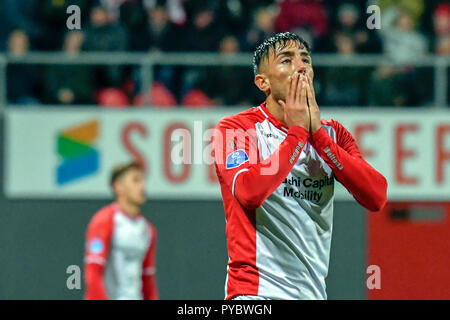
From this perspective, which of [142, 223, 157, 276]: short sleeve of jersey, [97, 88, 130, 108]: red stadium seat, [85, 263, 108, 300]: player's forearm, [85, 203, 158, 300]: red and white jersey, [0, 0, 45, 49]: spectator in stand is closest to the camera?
[85, 263, 108, 300]: player's forearm

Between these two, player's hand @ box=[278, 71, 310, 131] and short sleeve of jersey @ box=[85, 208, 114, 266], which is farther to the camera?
short sleeve of jersey @ box=[85, 208, 114, 266]

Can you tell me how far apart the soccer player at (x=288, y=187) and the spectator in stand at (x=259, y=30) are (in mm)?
5959

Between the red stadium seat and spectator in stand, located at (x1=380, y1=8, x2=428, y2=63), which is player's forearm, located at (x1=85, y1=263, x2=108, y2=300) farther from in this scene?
spectator in stand, located at (x1=380, y1=8, x2=428, y2=63)

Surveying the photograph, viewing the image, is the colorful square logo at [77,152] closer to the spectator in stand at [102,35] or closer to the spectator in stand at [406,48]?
the spectator in stand at [102,35]

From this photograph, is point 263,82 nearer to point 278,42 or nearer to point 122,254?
point 278,42

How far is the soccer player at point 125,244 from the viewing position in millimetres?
7082

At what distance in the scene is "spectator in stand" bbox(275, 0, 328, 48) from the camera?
1026cm

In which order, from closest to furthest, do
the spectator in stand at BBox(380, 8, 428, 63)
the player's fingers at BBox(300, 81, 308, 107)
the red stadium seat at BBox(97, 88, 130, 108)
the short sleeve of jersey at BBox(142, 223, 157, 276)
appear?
the player's fingers at BBox(300, 81, 308, 107) → the short sleeve of jersey at BBox(142, 223, 157, 276) → the red stadium seat at BBox(97, 88, 130, 108) → the spectator in stand at BBox(380, 8, 428, 63)

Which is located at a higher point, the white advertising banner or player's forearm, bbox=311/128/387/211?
the white advertising banner

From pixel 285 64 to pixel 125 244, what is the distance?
348 centimetres

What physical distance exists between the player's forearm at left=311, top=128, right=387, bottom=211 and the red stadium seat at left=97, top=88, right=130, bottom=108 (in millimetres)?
6144

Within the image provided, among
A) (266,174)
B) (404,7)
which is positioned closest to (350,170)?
(266,174)

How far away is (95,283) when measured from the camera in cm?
659

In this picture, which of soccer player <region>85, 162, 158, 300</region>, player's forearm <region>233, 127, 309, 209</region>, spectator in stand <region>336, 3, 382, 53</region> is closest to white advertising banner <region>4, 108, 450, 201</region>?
spectator in stand <region>336, 3, 382, 53</region>
